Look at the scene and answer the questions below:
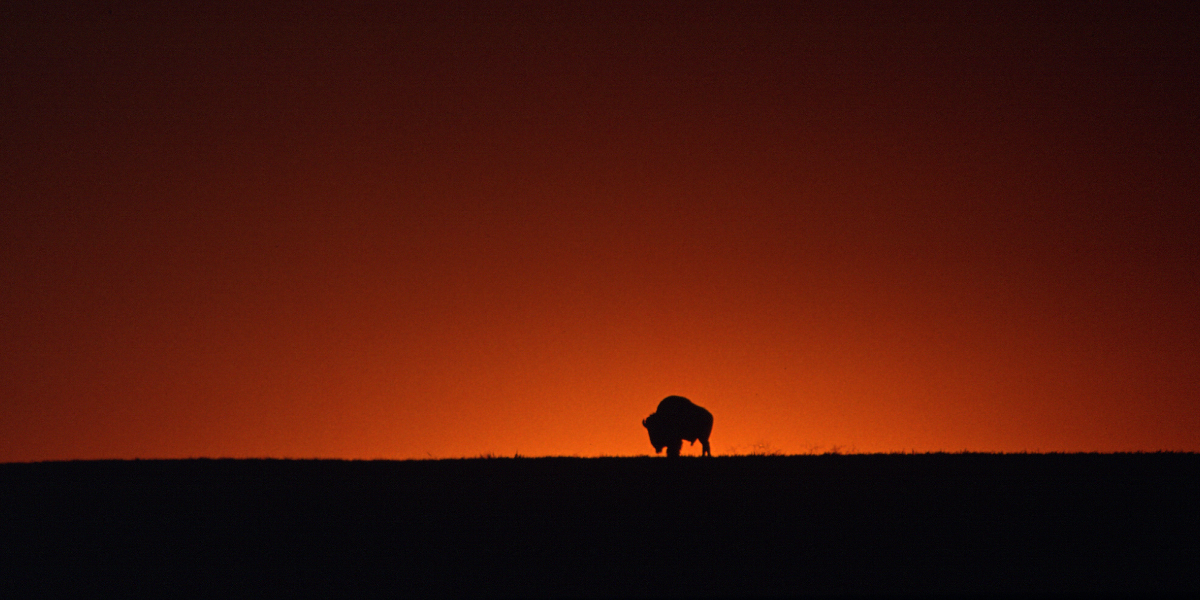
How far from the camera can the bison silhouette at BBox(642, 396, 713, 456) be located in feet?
74.9

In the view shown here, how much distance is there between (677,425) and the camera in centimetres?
2284

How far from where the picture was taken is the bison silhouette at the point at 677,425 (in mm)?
22844

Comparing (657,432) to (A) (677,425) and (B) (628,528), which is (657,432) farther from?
(B) (628,528)

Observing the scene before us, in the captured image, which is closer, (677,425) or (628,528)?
(628,528)

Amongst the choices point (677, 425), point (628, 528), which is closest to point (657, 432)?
point (677, 425)

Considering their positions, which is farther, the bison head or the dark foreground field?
the bison head

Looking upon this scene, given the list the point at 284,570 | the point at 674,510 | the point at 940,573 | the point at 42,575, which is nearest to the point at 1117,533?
the point at 940,573

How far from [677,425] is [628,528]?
8.78 meters

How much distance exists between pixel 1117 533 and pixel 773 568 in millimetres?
4121

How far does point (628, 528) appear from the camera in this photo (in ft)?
46.4

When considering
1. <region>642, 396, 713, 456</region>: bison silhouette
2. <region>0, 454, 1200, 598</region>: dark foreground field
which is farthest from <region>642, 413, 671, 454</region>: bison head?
<region>0, 454, 1200, 598</region>: dark foreground field

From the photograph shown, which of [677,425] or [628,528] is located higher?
[677,425]

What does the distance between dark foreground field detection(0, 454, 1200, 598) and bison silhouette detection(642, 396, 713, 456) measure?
460 centimetres

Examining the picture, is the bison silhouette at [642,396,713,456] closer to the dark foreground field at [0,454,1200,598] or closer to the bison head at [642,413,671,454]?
the bison head at [642,413,671,454]
